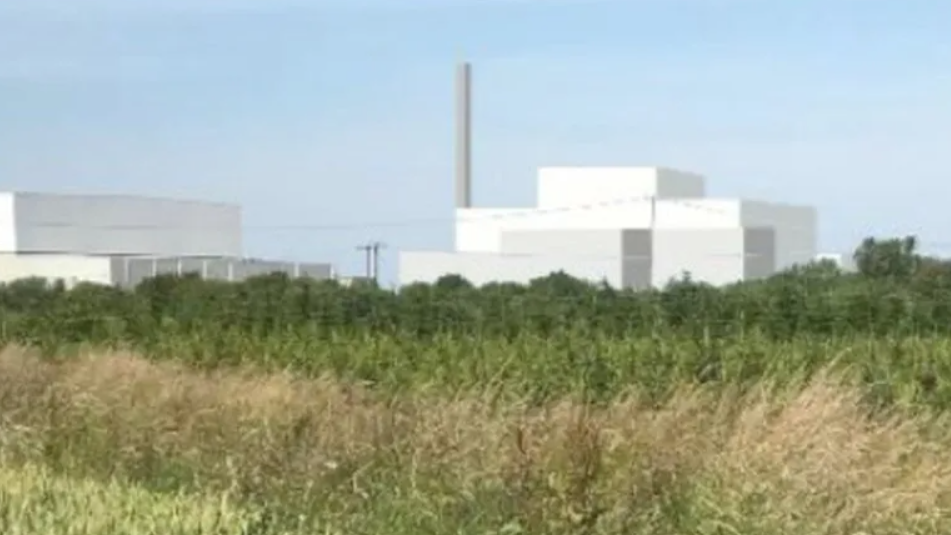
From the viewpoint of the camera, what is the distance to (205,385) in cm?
1645

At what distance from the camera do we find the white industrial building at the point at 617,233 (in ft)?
213

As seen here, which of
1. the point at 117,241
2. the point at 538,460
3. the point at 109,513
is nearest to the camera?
the point at 109,513

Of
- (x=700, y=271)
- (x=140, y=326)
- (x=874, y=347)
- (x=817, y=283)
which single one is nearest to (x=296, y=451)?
(x=874, y=347)

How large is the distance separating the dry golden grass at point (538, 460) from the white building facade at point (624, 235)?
48053mm

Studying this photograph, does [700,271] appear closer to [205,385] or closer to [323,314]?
[323,314]

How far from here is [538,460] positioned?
9.60 meters

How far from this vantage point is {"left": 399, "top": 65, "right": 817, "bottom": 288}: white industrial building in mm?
64812

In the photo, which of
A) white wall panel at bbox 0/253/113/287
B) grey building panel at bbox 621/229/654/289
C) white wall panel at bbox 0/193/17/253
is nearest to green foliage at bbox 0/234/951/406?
white wall panel at bbox 0/253/113/287

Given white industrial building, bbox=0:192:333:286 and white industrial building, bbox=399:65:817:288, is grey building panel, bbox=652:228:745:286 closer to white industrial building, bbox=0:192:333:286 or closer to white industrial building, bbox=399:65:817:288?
white industrial building, bbox=399:65:817:288

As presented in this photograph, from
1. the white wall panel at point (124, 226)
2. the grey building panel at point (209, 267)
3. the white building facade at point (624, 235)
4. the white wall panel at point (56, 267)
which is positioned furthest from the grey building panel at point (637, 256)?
the white wall panel at point (56, 267)

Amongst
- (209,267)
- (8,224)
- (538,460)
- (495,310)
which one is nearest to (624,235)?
(209,267)

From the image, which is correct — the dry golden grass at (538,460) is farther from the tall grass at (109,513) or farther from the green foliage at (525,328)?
the green foliage at (525,328)

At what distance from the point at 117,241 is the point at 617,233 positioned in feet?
68.1

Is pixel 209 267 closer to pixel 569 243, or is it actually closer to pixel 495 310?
pixel 569 243
